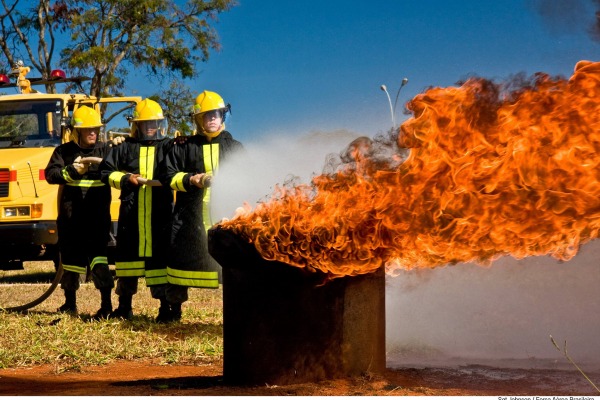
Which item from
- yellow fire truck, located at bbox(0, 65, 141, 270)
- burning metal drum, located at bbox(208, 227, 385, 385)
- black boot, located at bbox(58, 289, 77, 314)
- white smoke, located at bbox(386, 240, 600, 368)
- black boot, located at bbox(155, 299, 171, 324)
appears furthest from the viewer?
yellow fire truck, located at bbox(0, 65, 141, 270)

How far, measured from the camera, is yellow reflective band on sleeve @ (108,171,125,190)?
30.6 feet

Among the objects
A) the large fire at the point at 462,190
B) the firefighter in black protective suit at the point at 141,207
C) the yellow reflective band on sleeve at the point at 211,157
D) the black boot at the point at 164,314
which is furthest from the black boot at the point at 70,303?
the large fire at the point at 462,190

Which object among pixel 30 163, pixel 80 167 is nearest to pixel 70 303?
pixel 80 167

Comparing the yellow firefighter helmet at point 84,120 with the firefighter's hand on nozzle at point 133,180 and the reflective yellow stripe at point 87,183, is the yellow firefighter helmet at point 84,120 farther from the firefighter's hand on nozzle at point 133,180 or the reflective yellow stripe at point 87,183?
the firefighter's hand on nozzle at point 133,180

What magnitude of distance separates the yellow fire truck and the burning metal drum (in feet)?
29.4

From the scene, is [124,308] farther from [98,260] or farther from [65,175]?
[65,175]

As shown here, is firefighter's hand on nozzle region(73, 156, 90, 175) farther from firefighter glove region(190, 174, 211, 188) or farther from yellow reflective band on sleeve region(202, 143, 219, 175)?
firefighter glove region(190, 174, 211, 188)

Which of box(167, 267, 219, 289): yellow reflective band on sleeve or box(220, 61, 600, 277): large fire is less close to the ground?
box(220, 61, 600, 277): large fire

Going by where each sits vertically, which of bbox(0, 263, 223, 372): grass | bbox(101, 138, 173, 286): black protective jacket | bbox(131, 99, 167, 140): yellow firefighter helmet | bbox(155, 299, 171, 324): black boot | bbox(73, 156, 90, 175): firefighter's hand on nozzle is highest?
bbox(131, 99, 167, 140): yellow firefighter helmet

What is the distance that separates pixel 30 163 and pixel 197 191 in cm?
603

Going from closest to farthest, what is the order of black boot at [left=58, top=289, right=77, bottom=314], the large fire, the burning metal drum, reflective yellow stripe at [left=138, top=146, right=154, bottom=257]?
the large fire → the burning metal drum → reflective yellow stripe at [left=138, top=146, right=154, bottom=257] → black boot at [left=58, top=289, right=77, bottom=314]

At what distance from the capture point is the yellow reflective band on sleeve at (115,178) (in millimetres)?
9336

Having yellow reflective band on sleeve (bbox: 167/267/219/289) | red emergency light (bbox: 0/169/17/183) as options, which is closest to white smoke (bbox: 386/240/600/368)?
yellow reflective band on sleeve (bbox: 167/267/219/289)

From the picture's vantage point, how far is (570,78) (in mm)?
5070
